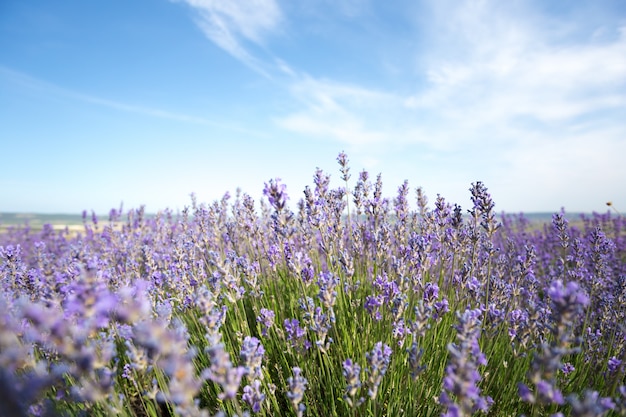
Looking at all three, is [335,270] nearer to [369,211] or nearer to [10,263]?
[369,211]

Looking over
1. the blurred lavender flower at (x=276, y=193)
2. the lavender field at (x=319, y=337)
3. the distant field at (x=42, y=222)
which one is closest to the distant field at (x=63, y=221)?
the distant field at (x=42, y=222)

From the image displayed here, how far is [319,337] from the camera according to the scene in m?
2.48

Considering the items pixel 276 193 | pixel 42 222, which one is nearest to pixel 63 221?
pixel 42 222

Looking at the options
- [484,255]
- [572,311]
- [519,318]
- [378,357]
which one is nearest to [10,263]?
[378,357]

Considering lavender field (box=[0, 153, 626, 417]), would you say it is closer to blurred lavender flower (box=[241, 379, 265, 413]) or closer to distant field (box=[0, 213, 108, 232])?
blurred lavender flower (box=[241, 379, 265, 413])

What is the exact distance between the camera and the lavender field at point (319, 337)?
1.17m

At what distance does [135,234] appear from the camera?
7.68m

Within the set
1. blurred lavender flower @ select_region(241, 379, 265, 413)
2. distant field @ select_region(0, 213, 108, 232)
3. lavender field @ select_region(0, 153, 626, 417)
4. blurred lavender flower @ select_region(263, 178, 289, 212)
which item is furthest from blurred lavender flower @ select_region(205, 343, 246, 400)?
distant field @ select_region(0, 213, 108, 232)

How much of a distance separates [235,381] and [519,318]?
7.77ft

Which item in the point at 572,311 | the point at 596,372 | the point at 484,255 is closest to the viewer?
the point at 572,311

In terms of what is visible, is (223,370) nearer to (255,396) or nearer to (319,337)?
(255,396)

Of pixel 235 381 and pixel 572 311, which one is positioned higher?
pixel 572 311

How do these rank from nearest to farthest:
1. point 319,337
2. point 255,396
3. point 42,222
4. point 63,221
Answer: point 255,396 < point 319,337 < point 42,222 < point 63,221

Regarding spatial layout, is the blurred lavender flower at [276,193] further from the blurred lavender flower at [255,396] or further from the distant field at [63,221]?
the distant field at [63,221]
